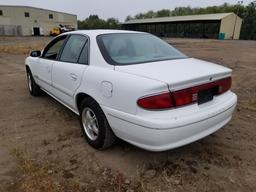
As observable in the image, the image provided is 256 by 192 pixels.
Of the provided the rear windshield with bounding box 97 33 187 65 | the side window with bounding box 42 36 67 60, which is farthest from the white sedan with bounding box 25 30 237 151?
the side window with bounding box 42 36 67 60

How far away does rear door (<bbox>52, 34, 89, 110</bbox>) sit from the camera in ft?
10.6

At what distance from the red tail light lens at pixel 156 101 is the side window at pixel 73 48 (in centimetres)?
152

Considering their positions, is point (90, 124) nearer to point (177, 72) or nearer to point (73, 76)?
point (73, 76)

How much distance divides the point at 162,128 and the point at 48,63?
278 centimetres

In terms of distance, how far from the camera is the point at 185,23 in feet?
172

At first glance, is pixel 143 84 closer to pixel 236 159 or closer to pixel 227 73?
pixel 227 73

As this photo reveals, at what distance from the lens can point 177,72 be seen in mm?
2533

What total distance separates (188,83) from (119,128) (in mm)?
887

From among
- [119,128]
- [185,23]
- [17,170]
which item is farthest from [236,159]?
[185,23]

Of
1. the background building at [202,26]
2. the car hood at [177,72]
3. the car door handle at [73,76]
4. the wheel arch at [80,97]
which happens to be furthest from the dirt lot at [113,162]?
the background building at [202,26]

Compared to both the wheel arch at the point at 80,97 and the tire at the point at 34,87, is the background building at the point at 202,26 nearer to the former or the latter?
the tire at the point at 34,87

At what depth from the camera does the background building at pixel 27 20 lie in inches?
2078

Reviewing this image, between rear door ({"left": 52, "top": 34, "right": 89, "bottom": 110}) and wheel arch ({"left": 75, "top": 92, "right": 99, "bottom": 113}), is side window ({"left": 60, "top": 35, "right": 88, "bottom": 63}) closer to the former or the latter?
rear door ({"left": 52, "top": 34, "right": 89, "bottom": 110})

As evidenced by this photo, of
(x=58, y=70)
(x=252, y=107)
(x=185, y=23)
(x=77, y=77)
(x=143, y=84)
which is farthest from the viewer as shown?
(x=185, y=23)
